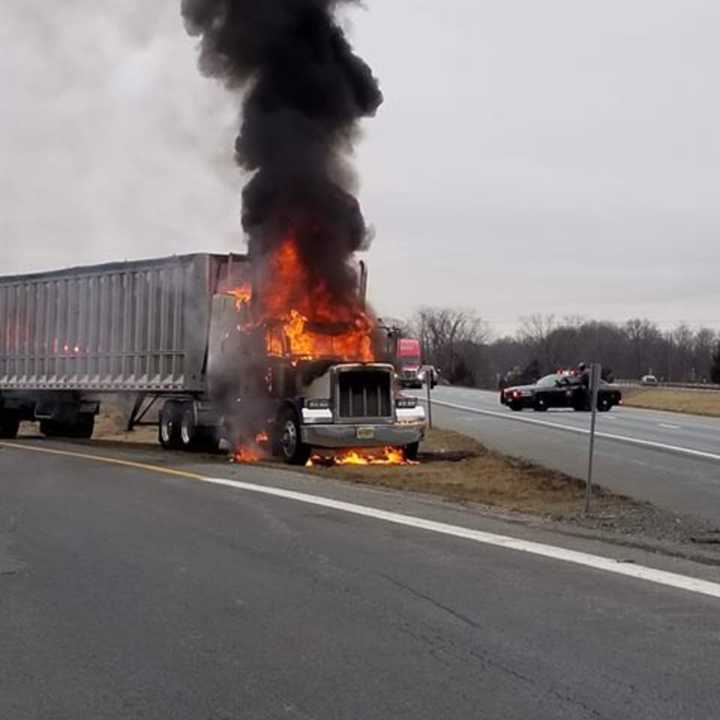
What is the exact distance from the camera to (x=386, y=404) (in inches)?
621

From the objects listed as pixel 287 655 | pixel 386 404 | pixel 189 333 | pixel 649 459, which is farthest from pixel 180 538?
pixel 649 459

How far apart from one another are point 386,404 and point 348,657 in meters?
10.7

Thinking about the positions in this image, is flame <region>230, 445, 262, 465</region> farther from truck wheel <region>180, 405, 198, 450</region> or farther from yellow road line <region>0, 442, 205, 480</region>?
yellow road line <region>0, 442, 205, 480</region>

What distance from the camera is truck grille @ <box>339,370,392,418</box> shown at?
15.5 meters

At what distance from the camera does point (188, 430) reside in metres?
18.2

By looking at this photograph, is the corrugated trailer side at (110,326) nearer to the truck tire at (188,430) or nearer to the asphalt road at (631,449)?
the truck tire at (188,430)

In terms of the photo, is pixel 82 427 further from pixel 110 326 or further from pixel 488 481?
pixel 488 481

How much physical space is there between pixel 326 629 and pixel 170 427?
1366 centimetres

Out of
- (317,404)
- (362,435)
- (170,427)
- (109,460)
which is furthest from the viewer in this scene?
(170,427)

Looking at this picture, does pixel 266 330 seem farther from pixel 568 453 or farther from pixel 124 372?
pixel 568 453

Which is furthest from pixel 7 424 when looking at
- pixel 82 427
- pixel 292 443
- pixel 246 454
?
pixel 292 443

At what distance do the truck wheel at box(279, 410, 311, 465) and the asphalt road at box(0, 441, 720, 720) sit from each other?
19.6ft

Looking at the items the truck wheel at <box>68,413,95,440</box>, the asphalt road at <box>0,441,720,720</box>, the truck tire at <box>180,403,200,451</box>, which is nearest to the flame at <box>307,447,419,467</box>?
the truck tire at <box>180,403,200,451</box>

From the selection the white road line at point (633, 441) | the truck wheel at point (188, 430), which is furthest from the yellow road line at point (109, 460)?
the white road line at point (633, 441)
